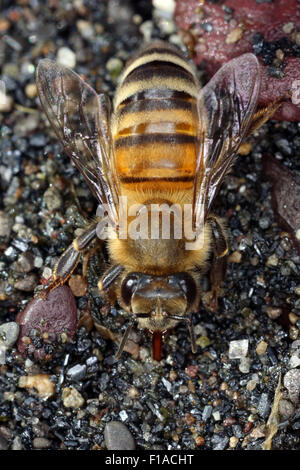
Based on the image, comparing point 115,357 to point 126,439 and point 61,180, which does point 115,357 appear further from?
point 61,180

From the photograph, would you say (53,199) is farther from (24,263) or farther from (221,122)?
(221,122)

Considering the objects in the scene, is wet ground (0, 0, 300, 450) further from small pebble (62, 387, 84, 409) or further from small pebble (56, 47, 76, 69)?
small pebble (56, 47, 76, 69)

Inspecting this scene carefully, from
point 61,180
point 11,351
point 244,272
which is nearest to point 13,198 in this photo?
point 61,180

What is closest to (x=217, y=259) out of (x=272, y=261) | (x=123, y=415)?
(x=272, y=261)

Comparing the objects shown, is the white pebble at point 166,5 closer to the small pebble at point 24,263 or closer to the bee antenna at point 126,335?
the small pebble at point 24,263

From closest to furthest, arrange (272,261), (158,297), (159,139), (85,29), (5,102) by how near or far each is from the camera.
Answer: (158,297)
(159,139)
(272,261)
(5,102)
(85,29)

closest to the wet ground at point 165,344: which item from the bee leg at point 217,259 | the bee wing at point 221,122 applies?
the bee leg at point 217,259
